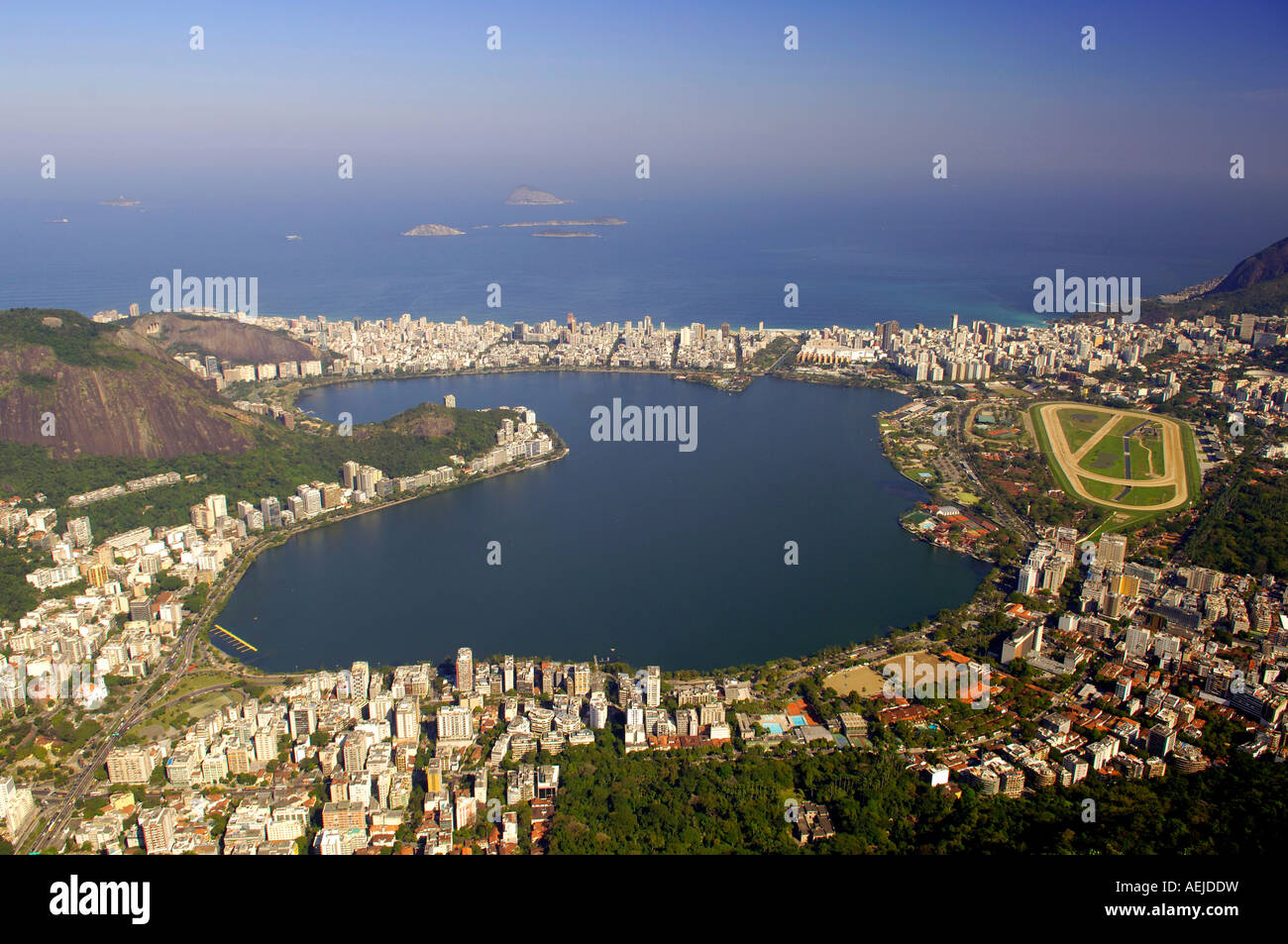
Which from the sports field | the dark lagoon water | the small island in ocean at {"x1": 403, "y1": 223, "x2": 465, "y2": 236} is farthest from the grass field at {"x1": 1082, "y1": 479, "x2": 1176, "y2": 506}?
the small island in ocean at {"x1": 403, "y1": 223, "x2": 465, "y2": 236}

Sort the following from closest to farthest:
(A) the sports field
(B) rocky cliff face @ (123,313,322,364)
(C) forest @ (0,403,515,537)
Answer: (C) forest @ (0,403,515,537), (A) the sports field, (B) rocky cliff face @ (123,313,322,364)

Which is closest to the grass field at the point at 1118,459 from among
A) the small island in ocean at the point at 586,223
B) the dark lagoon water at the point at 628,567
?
the dark lagoon water at the point at 628,567

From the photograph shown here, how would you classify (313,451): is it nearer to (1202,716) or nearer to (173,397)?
(173,397)

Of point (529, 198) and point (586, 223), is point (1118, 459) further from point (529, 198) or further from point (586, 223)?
point (529, 198)

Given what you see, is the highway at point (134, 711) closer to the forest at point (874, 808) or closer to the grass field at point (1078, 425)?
the forest at point (874, 808)

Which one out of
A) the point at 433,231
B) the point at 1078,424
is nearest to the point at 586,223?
the point at 433,231

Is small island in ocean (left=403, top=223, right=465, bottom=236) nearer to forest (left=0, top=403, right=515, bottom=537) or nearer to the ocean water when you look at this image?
the ocean water
